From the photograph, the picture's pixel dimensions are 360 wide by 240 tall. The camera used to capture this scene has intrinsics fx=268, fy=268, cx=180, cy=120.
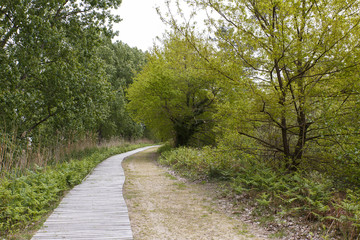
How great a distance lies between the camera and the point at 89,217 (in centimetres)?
470

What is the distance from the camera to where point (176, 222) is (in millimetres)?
4891

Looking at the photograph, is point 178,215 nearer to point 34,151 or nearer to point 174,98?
point 34,151

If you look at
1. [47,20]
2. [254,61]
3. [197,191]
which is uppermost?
[47,20]

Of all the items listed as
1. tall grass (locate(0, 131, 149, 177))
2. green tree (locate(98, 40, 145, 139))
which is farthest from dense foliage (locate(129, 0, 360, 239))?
green tree (locate(98, 40, 145, 139))

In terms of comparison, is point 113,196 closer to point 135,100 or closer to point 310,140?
point 310,140

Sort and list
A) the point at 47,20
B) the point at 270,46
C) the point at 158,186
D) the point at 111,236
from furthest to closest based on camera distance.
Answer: the point at 47,20
the point at 158,186
the point at 270,46
the point at 111,236

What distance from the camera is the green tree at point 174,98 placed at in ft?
45.8

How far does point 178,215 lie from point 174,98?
9917 mm

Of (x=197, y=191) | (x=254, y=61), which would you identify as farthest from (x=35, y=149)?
(x=254, y=61)

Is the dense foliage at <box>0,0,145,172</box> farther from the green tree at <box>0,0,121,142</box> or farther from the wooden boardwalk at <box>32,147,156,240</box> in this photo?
the wooden boardwalk at <box>32,147,156,240</box>

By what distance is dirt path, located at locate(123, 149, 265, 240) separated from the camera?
4316 mm

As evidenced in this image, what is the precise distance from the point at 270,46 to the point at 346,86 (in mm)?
1691

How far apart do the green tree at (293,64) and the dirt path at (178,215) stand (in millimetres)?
2055

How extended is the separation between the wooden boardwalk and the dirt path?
275 millimetres
